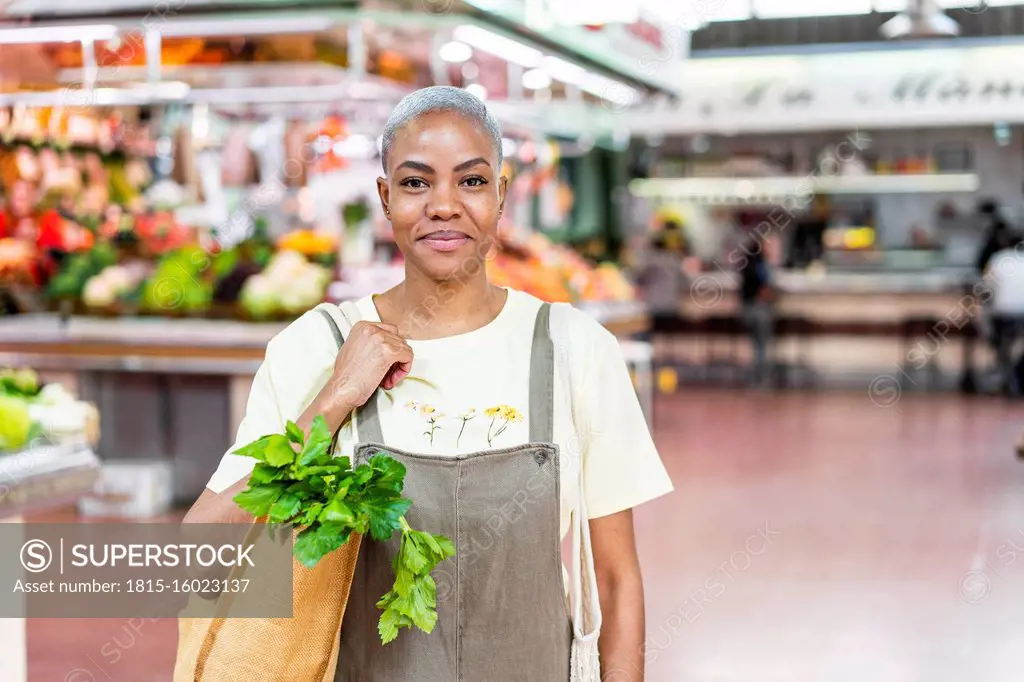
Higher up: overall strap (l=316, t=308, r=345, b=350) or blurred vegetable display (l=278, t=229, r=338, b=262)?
blurred vegetable display (l=278, t=229, r=338, b=262)

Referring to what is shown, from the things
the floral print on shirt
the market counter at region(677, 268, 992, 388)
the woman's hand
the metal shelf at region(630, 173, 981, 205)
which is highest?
the metal shelf at region(630, 173, 981, 205)

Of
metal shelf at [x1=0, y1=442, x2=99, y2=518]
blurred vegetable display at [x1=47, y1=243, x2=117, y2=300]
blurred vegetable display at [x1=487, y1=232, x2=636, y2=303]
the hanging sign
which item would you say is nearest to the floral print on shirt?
metal shelf at [x1=0, y1=442, x2=99, y2=518]

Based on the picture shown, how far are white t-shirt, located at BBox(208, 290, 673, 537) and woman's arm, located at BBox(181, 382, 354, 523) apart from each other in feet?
0.13

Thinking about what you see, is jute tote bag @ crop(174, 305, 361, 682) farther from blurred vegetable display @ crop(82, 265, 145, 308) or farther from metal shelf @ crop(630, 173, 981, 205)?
metal shelf @ crop(630, 173, 981, 205)

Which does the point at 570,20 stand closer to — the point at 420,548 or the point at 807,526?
the point at 807,526

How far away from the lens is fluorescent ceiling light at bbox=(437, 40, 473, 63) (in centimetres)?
690

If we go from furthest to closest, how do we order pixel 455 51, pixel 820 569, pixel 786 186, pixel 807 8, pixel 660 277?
pixel 786 186 < pixel 807 8 < pixel 660 277 < pixel 455 51 < pixel 820 569

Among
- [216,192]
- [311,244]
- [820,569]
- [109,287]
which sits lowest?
[820,569]

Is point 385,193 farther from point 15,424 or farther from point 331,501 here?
point 15,424

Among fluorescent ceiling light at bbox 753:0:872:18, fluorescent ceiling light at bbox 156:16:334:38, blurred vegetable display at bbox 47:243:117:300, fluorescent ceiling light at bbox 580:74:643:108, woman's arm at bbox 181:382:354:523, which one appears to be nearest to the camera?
woman's arm at bbox 181:382:354:523

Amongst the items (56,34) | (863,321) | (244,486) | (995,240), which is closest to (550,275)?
(56,34)

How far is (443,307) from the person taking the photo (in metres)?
1.77

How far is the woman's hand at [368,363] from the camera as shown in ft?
5.29

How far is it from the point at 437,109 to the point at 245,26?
17.3ft
